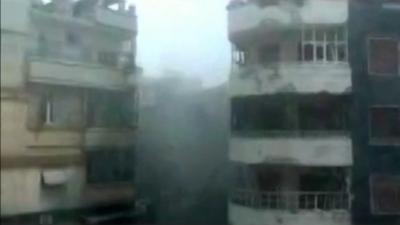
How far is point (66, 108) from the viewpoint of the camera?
6.00 metres

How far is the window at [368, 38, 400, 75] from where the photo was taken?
25.7 ft

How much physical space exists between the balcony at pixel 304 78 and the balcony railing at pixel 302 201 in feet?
4.36

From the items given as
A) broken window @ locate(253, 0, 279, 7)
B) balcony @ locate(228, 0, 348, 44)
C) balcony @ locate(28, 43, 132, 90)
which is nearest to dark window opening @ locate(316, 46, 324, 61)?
balcony @ locate(228, 0, 348, 44)

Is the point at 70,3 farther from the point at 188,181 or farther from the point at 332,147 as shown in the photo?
the point at 332,147

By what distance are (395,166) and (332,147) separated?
99 cm

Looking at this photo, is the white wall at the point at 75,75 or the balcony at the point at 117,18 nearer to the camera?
the white wall at the point at 75,75

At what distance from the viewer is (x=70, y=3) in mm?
6379

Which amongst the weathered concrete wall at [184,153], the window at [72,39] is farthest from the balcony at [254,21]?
the window at [72,39]

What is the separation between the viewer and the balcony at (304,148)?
734 centimetres

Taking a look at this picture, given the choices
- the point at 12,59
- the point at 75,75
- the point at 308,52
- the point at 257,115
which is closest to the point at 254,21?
the point at 308,52

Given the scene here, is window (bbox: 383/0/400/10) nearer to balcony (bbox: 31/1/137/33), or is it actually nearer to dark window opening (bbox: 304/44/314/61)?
dark window opening (bbox: 304/44/314/61)

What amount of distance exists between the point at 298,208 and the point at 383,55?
96.2 inches

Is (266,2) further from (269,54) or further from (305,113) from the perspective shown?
(305,113)

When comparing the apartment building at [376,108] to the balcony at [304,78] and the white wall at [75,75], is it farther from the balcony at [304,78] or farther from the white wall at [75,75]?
the white wall at [75,75]
